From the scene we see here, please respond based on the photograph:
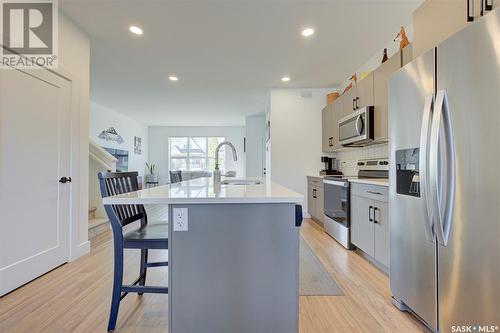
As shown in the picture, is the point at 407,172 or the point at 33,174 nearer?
the point at 407,172

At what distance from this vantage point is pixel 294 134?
5.26 meters

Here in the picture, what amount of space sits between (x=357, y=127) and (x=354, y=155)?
109cm

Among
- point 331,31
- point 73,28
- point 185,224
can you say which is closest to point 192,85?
point 73,28

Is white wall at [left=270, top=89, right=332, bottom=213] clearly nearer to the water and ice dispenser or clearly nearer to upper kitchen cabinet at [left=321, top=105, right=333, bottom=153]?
upper kitchen cabinet at [left=321, top=105, right=333, bottom=153]

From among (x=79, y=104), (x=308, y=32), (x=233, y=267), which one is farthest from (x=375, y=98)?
(x=79, y=104)

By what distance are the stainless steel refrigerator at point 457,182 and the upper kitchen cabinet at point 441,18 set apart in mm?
236

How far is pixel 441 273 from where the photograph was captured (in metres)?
1.45

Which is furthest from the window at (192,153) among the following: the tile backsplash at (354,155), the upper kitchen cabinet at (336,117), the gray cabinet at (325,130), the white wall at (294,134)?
the upper kitchen cabinet at (336,117)

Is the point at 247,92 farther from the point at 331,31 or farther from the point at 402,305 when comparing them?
the point at 402,305

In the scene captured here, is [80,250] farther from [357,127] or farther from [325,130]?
[325,130]

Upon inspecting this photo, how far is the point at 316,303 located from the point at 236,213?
1210 mm

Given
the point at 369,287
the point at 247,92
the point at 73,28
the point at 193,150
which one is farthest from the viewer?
the point at 193,150

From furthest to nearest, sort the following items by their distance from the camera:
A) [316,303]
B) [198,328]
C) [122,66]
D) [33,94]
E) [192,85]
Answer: [192,85], [122,66], [33,94], [316,303], [198,328]

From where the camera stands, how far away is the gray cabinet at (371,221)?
2490mm
